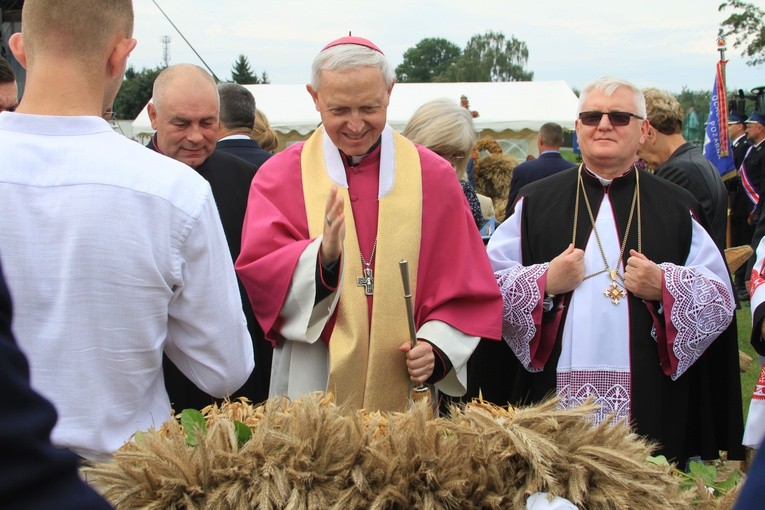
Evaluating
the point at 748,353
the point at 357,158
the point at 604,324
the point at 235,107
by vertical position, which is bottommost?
the point at 748,353

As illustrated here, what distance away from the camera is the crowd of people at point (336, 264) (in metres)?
1.84

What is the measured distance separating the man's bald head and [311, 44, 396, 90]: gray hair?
0.94m

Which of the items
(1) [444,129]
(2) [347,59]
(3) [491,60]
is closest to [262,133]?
(1) [444,129]

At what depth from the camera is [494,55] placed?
79.5 metres

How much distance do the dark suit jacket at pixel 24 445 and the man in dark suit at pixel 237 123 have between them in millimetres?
3891

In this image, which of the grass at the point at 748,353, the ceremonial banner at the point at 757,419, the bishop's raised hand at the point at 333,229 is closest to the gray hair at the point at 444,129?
the bishop's raised hand at the point at 333,229

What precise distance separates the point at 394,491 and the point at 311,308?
1234 millimetres

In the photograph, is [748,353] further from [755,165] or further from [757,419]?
[757,419]

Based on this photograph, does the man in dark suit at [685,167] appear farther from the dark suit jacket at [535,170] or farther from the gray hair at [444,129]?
the dark suit jacket at [535,170]

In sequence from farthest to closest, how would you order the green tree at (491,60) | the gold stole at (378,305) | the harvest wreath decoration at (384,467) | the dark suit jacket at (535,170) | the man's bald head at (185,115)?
the green tree at (491,60)
the dark suit jacket at (535,170)
the man's bald head at (185,115)
the gold stole at (378,305)
the harvest wreath decoration at (384,467)

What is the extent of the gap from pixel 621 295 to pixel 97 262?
2077 mm

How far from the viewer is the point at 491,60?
259 feet

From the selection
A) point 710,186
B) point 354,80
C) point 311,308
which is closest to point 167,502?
point 311,308

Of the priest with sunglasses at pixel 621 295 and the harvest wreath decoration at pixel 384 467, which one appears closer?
the harvest wreath decoration at pixel 384 467
